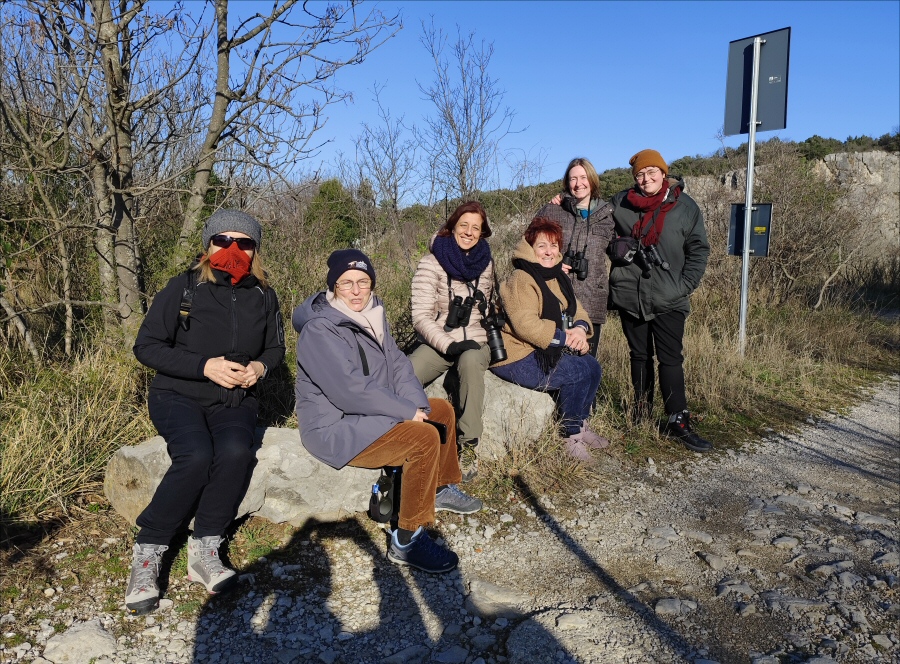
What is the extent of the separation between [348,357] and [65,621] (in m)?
1.57

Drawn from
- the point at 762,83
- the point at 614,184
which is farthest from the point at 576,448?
the point at 614,184

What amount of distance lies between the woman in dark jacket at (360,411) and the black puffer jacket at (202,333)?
0.90 feet

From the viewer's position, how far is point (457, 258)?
415cm

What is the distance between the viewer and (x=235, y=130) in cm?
518

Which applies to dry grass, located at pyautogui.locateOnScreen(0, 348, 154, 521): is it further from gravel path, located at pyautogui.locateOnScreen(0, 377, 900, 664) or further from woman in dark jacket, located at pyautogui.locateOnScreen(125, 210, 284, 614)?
woman in dark jacket, located at pyautogui.locateOnScreen(125, 210, 284, 614)

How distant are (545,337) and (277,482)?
6.16ft

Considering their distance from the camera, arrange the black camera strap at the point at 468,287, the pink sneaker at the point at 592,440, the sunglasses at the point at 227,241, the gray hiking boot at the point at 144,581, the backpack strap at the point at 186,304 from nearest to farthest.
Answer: the gray hiking boot at the point at 144,581 → the backpack strap at the point at 186,304 → the sunglasses at the point at 227,241 → the black camera strap at the point at 468,287 → the pink sneaker at the point at 592,440

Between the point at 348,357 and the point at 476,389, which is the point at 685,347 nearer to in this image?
the point at 476,389

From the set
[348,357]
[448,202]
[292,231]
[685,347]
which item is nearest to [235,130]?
[292,231]

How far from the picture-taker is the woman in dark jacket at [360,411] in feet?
10.1

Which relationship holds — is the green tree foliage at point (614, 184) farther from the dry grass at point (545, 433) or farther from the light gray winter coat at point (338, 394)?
the light gray winter coat at point (338, 394)

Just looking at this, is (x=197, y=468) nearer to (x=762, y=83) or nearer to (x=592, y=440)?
(x=592, y=440)

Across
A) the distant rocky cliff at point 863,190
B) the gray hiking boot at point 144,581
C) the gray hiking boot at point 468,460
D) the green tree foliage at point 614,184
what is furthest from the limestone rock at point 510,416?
the green tree foliage at point 614,184

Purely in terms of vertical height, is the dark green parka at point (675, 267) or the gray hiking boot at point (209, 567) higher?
the dark green parka at point (675, 267)
